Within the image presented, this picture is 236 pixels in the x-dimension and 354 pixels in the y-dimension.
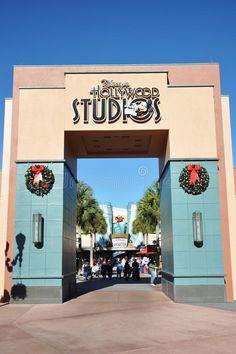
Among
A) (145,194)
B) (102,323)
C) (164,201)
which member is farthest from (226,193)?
(145,194)

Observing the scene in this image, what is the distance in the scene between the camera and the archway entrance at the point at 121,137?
15922 millimetres

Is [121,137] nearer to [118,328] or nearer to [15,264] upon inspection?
[15,264]

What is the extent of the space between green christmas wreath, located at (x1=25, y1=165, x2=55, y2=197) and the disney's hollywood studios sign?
263 cm

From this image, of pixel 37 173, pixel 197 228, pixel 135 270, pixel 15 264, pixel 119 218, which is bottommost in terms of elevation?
pixel 135 270

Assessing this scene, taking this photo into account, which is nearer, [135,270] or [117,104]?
[117,104]

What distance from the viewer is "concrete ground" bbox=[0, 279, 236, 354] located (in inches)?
331

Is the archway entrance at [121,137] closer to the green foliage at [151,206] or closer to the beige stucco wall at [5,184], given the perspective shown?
the beige stucco wall at [5,184]

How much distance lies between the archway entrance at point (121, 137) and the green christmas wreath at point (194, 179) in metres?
0.04

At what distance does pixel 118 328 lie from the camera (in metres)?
10.5

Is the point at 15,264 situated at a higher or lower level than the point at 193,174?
lower

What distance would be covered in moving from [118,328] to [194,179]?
7.90 m

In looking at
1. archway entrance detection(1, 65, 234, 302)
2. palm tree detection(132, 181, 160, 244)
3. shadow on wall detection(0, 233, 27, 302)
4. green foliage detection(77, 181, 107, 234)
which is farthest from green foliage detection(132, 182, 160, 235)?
shadow on wall detection(0, 233, 27, 302)

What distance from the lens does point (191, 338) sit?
9.20 metres

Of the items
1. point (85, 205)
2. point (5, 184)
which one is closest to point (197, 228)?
point (5, 184)
